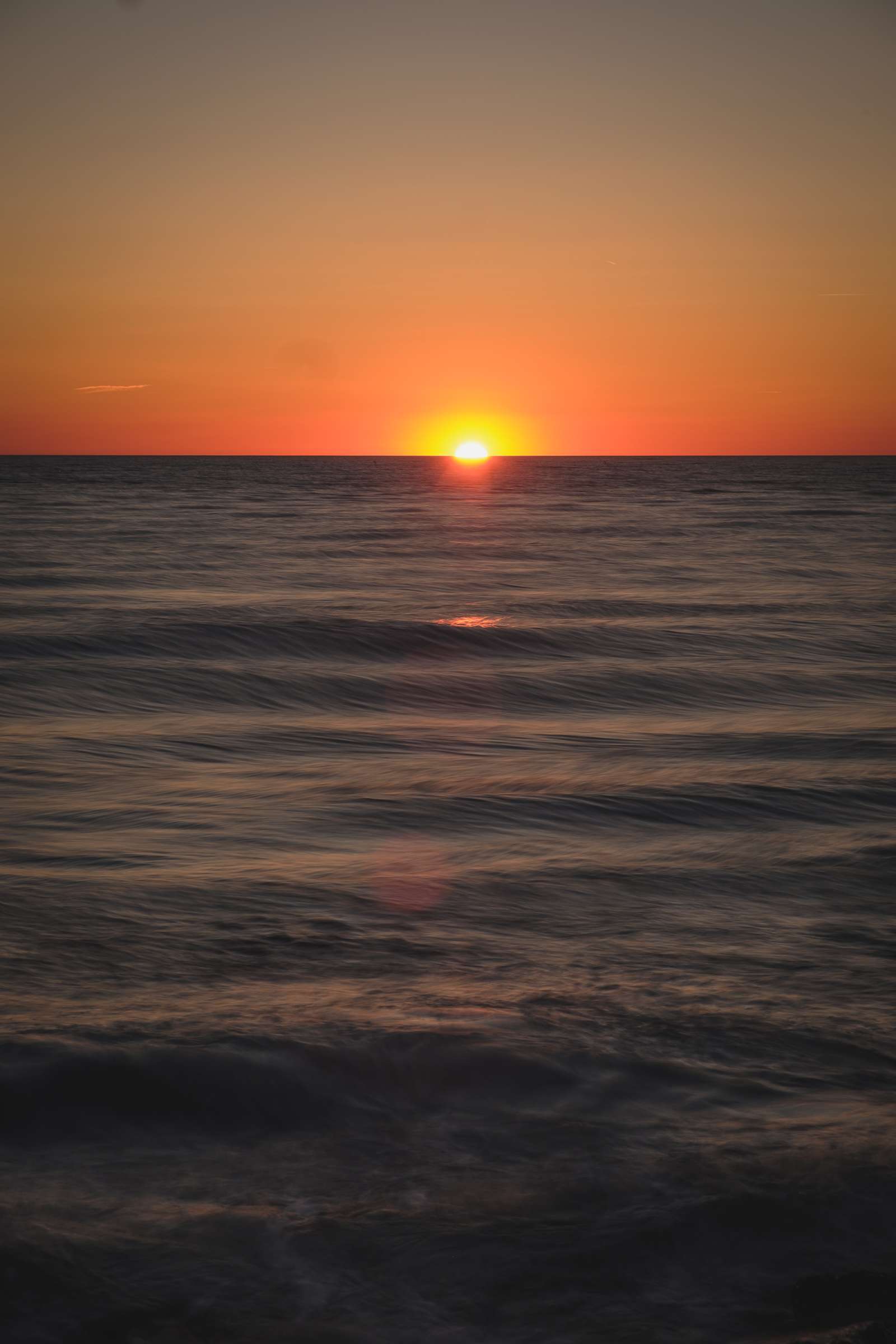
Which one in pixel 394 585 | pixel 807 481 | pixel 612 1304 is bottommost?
pixel 612 1304

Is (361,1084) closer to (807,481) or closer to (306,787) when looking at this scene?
(306,787)

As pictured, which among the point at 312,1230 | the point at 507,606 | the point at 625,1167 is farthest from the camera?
the point at 507,606

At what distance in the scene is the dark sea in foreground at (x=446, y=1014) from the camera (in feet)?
9.40

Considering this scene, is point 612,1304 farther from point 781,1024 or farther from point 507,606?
point 507,606

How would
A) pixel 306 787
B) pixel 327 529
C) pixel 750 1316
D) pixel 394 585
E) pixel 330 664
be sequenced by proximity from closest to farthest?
pixel 750 1316
pixel 306 787
pixel 330 664
pixel 394 585
pixel 327 529

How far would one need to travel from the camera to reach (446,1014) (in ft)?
14.2

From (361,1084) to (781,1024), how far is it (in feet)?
5.38

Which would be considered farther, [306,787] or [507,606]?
[507,606]

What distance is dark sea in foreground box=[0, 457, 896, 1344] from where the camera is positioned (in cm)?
287

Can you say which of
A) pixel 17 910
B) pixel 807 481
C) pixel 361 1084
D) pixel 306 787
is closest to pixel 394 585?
pixel 306 787

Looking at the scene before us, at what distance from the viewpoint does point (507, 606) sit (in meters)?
21.5

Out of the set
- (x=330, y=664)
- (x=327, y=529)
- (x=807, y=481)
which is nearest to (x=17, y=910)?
(x=330, y=664)

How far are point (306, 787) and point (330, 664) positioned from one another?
23.4 feet

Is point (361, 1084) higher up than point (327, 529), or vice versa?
point (327, 529)
